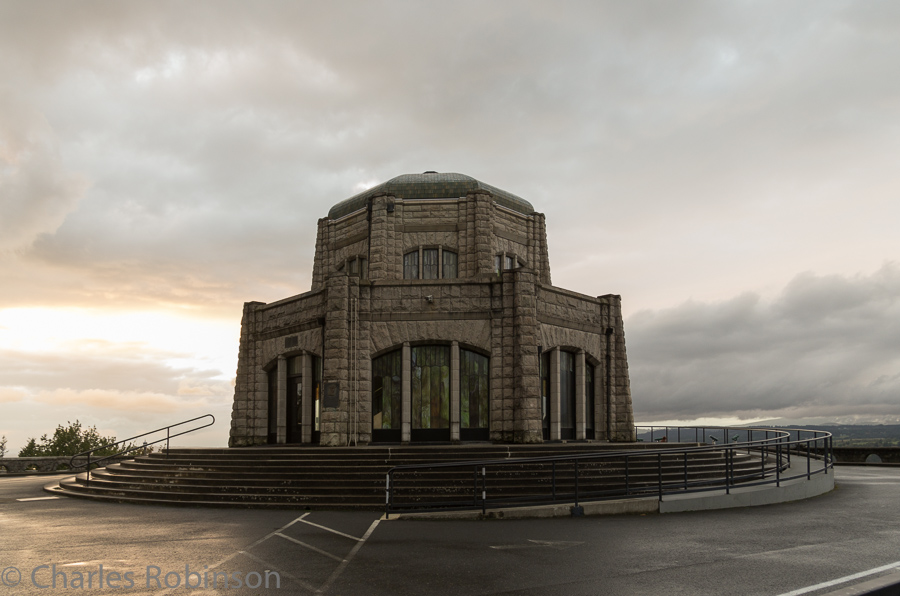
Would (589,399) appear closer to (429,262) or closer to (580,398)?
(580,398)

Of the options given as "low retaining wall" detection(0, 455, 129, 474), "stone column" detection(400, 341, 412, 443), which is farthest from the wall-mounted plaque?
"low retaining wall" detection(0, 455, 129, 474)

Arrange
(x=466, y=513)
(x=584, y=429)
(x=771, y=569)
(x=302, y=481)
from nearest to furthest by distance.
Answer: (x=771, y=569), (x=466, y=513), (x=302, y=481), (x=584, y=429)

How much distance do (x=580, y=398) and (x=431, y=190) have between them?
975 cm

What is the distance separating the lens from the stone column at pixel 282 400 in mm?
23875

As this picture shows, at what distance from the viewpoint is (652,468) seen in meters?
16.5

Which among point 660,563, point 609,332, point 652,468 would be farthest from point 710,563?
point 609,332

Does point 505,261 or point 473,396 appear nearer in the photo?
point 473,396

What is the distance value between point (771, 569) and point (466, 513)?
228 inches

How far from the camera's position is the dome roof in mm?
27078

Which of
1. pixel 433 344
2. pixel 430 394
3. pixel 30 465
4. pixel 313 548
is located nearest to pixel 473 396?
pixel 430 394

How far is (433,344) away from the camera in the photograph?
21.8 meters

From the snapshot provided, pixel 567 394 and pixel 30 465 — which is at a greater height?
pixel 567 394

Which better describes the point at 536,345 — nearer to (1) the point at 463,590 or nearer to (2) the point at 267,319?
(2) the point at 267,319

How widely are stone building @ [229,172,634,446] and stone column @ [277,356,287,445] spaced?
41 mm
